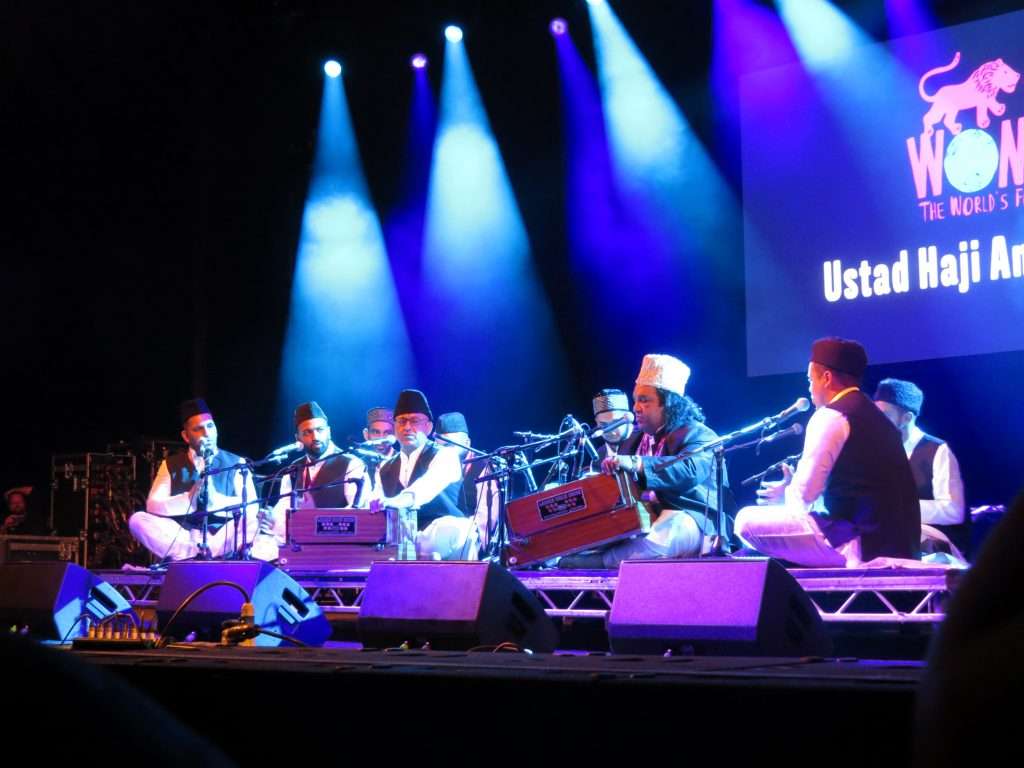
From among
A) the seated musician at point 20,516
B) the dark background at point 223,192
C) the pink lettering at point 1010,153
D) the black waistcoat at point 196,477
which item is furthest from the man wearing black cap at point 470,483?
the pink lettering at point 1010,153

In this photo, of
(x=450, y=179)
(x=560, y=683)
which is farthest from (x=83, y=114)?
(x=560, y=683)

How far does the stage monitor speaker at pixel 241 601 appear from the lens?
5.25 meters

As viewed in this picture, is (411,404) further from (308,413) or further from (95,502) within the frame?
(95,502)

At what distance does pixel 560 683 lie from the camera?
62.7 inches

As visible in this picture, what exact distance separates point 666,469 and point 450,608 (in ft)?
9.88

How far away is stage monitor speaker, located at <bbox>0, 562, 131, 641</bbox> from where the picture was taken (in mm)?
5680

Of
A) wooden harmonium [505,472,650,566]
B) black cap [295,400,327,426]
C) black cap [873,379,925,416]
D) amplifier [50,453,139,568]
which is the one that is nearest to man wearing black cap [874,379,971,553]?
black cap [873,379,925,416]

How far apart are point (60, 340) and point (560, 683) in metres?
9.92

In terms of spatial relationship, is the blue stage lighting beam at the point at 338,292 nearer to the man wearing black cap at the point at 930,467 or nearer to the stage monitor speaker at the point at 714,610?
the man wearing black cap at the point at 930,467

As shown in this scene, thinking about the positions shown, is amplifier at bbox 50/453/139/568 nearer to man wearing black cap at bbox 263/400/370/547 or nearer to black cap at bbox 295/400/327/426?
man wearing black cap at bbox 263/400/370/547

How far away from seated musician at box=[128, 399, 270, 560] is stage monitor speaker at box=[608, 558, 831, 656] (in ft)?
18.7

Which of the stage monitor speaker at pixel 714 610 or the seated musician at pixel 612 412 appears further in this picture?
the seated musician at pixel 612 412

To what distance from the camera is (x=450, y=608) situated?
158 inches

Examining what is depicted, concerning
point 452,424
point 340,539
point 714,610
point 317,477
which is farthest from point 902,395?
point 317,477
